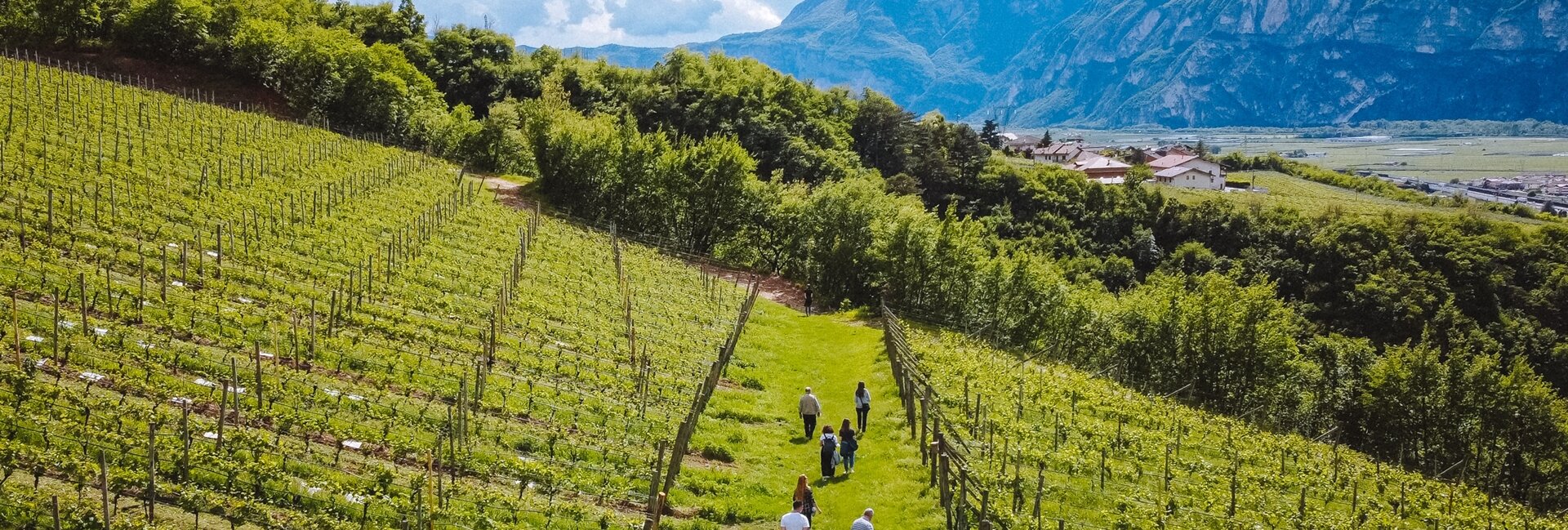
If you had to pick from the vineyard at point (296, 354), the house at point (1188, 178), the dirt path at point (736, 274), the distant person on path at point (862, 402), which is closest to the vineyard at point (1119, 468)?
the distant person on path at point (862, 402)

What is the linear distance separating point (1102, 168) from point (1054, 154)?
24.6m

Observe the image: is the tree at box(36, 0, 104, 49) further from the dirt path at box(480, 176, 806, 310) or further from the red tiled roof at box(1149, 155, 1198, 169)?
the red tiled roof at box(1149, 155, 1198, 169)

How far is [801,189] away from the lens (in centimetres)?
7262

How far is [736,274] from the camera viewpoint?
6103cm

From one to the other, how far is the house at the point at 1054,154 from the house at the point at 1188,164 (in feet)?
60.5

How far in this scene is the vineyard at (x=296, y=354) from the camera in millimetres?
14688

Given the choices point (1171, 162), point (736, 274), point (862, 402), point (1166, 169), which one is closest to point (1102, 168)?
point (1166, 169)

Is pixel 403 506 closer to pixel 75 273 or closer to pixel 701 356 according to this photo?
pixel 75 273

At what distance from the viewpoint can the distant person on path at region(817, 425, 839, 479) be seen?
2239 cm

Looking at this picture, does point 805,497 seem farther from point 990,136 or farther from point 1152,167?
point 990,136

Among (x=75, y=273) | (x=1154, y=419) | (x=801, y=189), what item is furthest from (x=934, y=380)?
(x=801, y=189)

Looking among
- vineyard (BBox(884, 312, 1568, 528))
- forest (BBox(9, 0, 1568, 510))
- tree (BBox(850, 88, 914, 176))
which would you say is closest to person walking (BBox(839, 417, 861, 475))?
vineyard (BBox(884, 312, 1568, 528))

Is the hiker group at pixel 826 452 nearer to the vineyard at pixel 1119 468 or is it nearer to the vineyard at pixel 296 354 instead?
the vineyard at pixel 1119 468

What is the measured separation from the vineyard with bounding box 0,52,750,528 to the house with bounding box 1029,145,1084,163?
146472 mm
